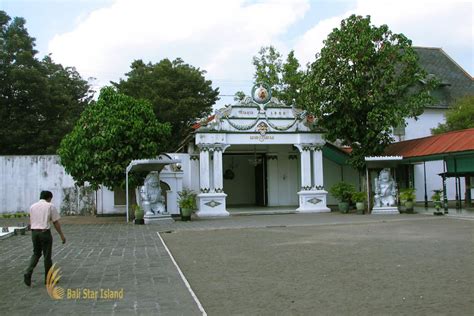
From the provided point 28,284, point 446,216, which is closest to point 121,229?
point 28,284

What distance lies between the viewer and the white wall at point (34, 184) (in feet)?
85.0

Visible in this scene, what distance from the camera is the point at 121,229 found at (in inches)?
681

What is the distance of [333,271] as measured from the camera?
8.38 meters

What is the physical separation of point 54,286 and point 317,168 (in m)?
18.1

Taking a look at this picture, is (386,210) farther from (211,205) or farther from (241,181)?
(241,181)

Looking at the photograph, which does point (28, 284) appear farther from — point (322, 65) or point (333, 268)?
point (322, 65)

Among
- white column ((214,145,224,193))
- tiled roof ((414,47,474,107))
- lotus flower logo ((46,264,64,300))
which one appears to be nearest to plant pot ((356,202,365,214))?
white column ((214,145,224,193))

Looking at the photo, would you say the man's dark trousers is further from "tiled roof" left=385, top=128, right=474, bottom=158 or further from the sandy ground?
"tiled roof" left=385, top=128, right=474, bottom=158

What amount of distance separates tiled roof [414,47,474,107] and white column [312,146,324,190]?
464 inches

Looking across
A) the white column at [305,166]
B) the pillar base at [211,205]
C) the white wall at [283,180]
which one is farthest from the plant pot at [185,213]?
the white wall at [283,180]

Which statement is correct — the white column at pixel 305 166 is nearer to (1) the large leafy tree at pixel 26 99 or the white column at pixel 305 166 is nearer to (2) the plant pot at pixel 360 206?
(2) the plant pot at pixel 360 206

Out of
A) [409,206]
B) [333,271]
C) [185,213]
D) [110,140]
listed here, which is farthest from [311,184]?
[333,271]

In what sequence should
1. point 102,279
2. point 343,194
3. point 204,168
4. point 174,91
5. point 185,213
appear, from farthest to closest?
point 174,91 < point 204,168 < point 343,194 < point 185,213 < point 102,279

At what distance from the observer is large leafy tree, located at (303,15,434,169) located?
21.7 m
